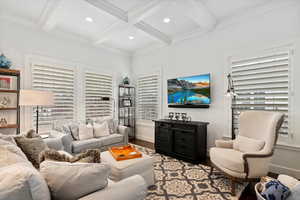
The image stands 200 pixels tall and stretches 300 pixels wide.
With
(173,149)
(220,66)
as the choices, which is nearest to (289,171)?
(173,149)

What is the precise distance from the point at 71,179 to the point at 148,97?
4.02 m

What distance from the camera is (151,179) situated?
2.35 metres

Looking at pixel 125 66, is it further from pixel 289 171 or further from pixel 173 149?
pixel 289 171

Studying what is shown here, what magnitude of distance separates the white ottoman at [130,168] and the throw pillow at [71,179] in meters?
0.95

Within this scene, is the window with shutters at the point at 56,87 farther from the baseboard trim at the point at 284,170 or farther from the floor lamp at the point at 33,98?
the baseboard trim at the point at 284,170

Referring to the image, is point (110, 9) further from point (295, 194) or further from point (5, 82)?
point (295, 194)

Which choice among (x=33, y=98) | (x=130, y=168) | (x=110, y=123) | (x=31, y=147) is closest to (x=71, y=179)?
(x=130, y=168)

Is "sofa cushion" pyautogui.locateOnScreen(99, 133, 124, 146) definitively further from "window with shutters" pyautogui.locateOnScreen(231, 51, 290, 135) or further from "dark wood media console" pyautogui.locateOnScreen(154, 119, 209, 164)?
"window with shutters" pyautogui.locateOnScreen(231, 51, 290, 135)

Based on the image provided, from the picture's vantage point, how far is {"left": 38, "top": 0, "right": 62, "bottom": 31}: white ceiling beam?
8.99 ft

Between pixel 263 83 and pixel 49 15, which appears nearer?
pixel 263 83

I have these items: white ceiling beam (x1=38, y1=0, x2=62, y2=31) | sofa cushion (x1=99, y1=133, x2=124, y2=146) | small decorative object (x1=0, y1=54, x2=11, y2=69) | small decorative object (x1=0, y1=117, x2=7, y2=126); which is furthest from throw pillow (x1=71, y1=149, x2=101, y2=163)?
small decorative object (x1=0, y1=54, x2=11, y2=69)

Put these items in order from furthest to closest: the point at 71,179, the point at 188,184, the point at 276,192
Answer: the point at 188,184
the point at 276,192
the point at 71,179

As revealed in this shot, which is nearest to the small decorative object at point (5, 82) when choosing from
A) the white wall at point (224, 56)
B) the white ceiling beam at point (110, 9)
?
the white ceiling beam at point (110, 9)

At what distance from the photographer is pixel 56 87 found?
12.6 feet
